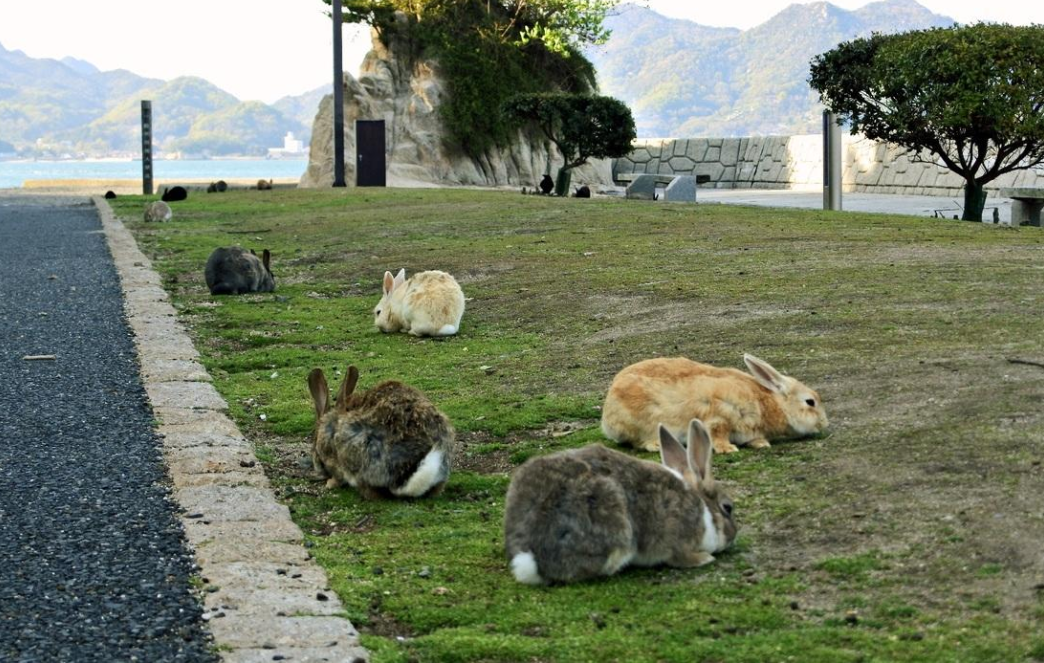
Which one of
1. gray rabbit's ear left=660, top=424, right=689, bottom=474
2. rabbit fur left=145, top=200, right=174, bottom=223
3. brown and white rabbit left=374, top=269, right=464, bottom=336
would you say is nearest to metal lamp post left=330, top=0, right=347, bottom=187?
rabbit fur left=145, top=200, right=174, bottom=223

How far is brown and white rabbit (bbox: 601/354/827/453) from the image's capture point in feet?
19.5

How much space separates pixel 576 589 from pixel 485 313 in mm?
6583

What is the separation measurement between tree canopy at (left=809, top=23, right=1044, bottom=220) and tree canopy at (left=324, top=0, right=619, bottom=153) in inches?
937

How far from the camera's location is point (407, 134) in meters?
42.2

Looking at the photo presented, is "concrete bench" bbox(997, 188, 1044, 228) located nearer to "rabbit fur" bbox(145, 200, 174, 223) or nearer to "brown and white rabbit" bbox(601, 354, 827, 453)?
"rabbit fur" bbox(145, 200, 174, 223)

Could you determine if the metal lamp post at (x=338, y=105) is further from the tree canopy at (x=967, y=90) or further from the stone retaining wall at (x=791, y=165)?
the tree canopy at (x=967, y=90)

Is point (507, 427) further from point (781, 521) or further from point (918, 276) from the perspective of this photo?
point (918, 276)

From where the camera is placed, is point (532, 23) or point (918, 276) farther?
point (532, 23)

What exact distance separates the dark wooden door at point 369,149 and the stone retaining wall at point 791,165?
709 cm

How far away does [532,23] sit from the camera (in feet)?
144

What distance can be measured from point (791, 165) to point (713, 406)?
33147 millimetres

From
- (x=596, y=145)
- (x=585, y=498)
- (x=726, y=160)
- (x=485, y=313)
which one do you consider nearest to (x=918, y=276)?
(x=485, y=313)

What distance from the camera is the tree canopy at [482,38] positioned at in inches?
1665

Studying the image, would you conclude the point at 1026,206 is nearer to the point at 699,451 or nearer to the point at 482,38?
the point at 699,451
